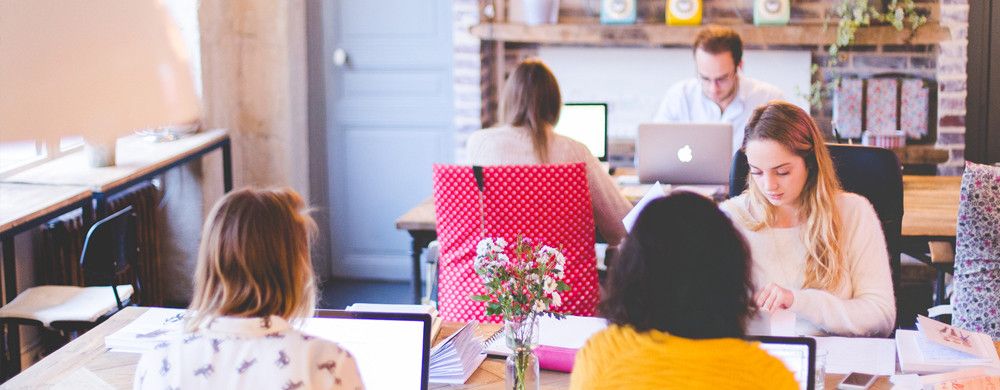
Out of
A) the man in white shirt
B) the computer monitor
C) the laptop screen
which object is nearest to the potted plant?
the laptop screen

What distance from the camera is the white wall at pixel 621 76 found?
18.6 ft

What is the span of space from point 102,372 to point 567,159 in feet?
5.89

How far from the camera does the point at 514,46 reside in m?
5.77

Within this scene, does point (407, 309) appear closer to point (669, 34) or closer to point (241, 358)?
point (241, 358)

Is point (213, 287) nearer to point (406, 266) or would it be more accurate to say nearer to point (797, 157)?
point (797, 157)

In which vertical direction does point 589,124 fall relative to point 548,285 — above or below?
above

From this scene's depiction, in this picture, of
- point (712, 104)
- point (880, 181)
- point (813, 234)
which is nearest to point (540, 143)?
point (880, 181)

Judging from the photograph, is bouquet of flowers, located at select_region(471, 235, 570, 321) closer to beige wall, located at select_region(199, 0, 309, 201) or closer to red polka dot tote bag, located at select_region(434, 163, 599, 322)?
red polka dot tote bag, located at select_region(434, 163, 599, 322)

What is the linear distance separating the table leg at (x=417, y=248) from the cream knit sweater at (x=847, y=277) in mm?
1685

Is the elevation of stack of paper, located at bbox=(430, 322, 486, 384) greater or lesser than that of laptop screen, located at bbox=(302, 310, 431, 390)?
lesser

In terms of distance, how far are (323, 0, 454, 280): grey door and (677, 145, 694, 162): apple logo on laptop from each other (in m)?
1.51

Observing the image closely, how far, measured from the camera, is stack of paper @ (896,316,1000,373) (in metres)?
2.26

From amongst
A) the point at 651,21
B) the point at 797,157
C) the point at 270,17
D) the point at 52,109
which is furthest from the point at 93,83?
the point at 797,157

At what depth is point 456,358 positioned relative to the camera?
231 cm
